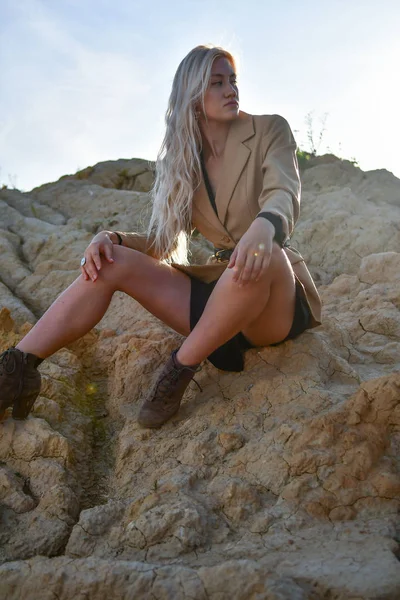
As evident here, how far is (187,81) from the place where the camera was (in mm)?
2439

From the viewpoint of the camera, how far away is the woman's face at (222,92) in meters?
2.40

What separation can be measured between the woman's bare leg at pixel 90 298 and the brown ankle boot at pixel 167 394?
0.33 metres

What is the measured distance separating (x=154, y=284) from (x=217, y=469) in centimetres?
83

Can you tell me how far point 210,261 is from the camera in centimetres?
263

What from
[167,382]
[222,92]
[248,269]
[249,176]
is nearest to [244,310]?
[248,269]

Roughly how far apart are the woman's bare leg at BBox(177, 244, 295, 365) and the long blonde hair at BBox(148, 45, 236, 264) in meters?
0.59

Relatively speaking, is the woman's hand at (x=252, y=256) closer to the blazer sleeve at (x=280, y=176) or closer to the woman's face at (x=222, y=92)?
the blazer sleeve at (x=280, y=176)

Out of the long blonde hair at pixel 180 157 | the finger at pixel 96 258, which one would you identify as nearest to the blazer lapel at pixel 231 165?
the long blonde hair at pixel 180 157

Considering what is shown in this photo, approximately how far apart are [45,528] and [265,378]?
3.12ft

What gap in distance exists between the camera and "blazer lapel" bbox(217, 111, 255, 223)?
239cm

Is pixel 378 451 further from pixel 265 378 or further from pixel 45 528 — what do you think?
pixel 45 528

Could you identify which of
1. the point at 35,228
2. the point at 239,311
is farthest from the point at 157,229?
the point at 35,228

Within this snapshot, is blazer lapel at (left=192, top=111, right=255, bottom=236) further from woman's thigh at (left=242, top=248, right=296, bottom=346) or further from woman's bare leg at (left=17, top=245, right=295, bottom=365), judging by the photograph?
woman's thigh at (left=242, top=248, right=296, bottom=346)

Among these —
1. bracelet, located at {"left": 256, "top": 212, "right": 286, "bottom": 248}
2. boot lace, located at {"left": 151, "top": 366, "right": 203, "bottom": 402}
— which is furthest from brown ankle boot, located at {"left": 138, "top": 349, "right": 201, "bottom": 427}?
bracelet, located at {"left": 256, "top": 212, "right": 286, "bottom": 248}
